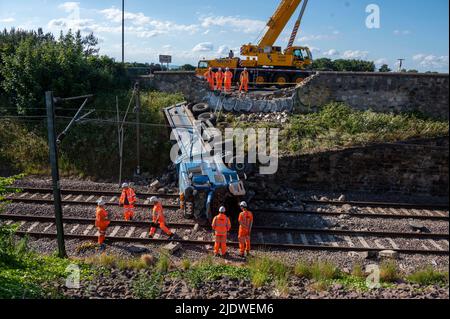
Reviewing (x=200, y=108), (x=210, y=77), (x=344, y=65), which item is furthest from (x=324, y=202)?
(x=344, y=65)

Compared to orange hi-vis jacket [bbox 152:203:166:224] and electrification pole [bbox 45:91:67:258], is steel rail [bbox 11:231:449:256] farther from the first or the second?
electrification pole [bbox 45:91:67:258]

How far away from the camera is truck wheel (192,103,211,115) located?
1978 cm

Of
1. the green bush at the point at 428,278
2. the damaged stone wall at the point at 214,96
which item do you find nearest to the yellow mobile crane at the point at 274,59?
the damaged stone wall at the point at 214,96

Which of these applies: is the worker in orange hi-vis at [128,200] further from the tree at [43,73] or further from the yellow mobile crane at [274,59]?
the yellow mobile crane at [274,59]

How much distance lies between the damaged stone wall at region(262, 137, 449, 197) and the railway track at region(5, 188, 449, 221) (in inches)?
62.3

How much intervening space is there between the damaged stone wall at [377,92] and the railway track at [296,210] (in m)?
6.62

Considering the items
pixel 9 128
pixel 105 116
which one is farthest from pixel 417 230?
pixel 9 128

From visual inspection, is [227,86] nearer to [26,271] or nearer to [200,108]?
[200,108]

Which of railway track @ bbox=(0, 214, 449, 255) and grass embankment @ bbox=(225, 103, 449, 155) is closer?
railway track @ bbox=(0, 214, 449, 255)

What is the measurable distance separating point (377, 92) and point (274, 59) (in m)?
7.02

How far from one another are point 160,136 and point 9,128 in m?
7.38

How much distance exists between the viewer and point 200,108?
65.6 ft

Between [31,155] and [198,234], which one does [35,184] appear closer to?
[31,155]

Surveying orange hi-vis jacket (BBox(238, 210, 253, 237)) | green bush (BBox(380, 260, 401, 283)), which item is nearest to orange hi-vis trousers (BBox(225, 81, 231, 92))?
orange hi-vis jacket (BBox(238, 210, 253, 237))
